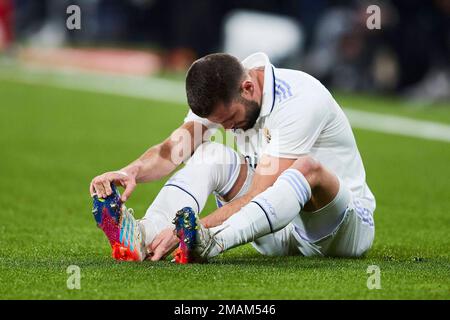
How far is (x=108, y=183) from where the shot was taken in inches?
→ 198

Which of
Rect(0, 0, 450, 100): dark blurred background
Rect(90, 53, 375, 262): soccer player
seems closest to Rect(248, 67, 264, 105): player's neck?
Rect(90, 53, 375, 262): soccer player

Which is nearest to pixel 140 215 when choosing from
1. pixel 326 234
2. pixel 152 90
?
pixel 326 234

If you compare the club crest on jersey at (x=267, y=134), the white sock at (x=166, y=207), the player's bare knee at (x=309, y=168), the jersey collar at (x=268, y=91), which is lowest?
the white sock at (x=166, y=207)

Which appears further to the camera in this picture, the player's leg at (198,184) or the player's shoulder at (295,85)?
the player's leg at (198,184)

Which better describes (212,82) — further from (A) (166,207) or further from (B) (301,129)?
(A) (166,207)

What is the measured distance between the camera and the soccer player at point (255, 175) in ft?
16.1

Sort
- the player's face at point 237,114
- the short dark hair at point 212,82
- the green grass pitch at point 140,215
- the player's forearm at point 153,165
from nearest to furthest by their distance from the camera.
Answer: the green grass pitch at point 140,215
the short dark hair at point 212,82
the player's face at point 237,114
the player's forearm at point 153,165

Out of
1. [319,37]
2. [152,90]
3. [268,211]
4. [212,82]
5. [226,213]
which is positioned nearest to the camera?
[268,211]

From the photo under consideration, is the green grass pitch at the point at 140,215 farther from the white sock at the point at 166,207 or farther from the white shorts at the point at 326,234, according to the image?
the white sock at the point at 166,207

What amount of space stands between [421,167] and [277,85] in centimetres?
527

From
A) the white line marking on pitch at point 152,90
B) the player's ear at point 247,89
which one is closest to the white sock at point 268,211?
the player's ear at point 247,89

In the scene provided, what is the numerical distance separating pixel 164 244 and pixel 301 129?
2.74ft

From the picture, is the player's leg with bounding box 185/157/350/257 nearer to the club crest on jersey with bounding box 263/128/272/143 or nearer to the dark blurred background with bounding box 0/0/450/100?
the club crest on jersey with bounding box 263/128/272/143

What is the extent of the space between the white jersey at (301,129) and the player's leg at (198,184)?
0.35ft
